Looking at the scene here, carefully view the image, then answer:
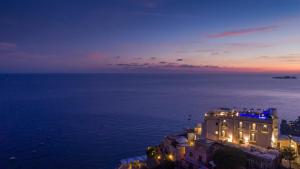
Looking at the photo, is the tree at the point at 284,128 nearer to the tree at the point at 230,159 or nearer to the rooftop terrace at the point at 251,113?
the rooftop terrace at the point at 251,113

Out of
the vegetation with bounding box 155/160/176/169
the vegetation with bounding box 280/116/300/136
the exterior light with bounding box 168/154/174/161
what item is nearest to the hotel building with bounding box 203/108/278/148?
the exterior light with bounding box 168/154/174/161

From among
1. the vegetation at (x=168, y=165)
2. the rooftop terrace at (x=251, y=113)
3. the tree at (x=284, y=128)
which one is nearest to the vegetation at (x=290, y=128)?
the tree at (x=284, y=128)

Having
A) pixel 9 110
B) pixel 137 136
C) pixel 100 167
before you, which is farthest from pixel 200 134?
pixel 9 110

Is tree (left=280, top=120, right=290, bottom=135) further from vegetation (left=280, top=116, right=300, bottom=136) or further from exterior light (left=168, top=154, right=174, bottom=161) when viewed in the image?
exterior light (left=168, top=154, right=174, bottom=161)

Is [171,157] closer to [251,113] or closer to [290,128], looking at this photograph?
[251,113]

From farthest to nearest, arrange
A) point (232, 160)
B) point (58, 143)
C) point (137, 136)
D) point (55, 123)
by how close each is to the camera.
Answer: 1. point (55, 123)
2. point (137, 136)
3. point (58, 143)
4. point (232, 160)

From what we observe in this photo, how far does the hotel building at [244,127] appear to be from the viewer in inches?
1881

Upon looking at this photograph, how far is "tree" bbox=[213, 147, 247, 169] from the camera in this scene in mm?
36287

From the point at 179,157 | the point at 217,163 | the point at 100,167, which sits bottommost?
the point at 100,167

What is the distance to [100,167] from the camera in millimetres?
60781

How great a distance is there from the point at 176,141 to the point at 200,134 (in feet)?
29.3

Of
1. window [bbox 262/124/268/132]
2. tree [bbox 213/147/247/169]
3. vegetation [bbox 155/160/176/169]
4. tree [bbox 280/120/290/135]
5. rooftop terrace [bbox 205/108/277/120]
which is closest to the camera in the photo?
tree [bbox 213/147/247/169]

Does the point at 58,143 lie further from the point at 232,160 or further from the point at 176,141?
the point at 232,160

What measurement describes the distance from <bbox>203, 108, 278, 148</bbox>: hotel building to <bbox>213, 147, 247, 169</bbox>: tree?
499 inches
